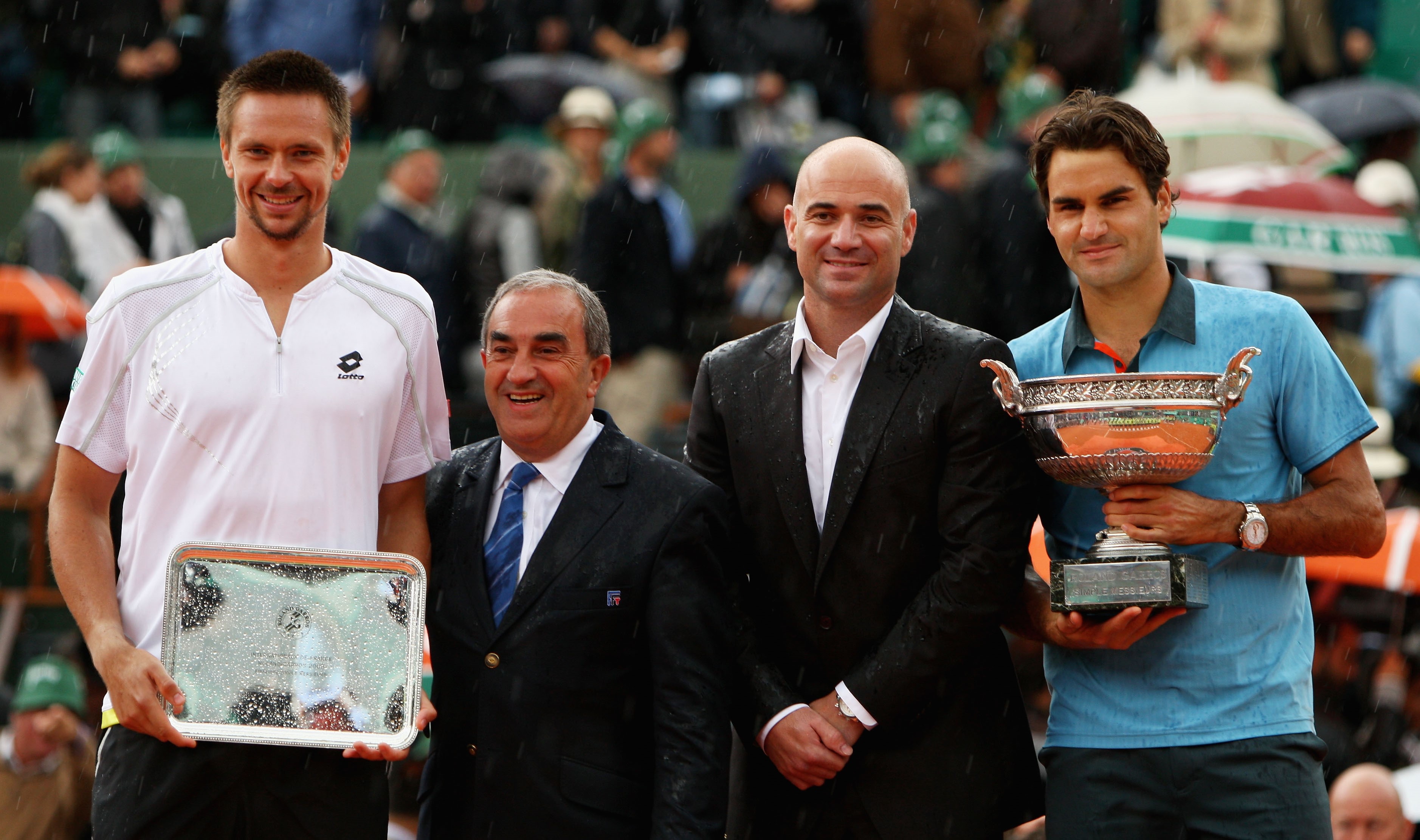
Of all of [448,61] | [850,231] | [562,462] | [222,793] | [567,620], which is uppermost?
[448,61]

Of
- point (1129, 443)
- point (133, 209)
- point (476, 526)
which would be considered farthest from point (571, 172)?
point (1129, 443)

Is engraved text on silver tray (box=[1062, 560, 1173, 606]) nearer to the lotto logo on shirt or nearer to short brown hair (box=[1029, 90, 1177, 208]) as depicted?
short brown hair (box=[1029, 90, 1177, 208])

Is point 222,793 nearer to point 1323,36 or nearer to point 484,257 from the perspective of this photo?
point 484,257

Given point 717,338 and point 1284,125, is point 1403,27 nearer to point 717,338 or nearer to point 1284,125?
point 1284,125

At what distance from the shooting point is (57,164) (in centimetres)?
1056

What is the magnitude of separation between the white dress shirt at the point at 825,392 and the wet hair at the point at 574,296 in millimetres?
Answer: 488

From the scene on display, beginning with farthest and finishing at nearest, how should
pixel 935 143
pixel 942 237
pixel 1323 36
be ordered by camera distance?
pixel 1323 36, pixel 935 143, pixel 942 237

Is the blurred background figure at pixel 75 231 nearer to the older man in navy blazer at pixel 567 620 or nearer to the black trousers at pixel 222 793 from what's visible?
the older man in navy blazer at pixel 567 620

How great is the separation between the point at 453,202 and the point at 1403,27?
864 centimetres

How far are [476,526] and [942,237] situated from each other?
5592 mm

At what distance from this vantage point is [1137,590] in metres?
3.68

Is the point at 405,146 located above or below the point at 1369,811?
above

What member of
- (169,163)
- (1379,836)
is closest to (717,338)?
(1379,836)

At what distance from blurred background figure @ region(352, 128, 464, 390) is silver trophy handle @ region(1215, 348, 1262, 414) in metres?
6.43
